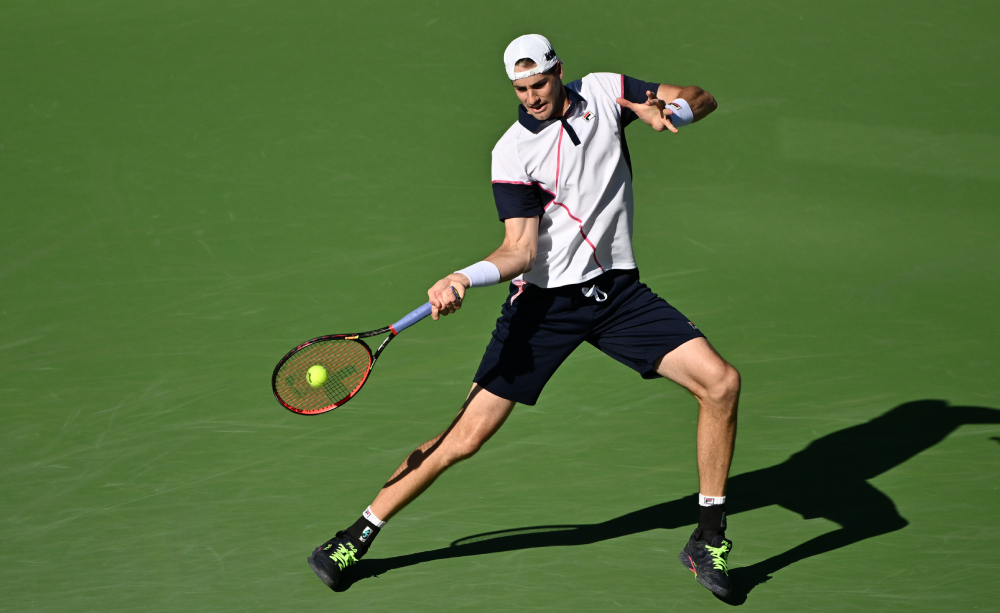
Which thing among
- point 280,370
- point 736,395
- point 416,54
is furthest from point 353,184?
point 736,395

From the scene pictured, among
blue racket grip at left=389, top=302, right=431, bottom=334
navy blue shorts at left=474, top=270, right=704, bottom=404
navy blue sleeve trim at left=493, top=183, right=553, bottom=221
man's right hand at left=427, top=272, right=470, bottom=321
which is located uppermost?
navy blue sleeve trim at left=493, top=183, right=553, bottom=221

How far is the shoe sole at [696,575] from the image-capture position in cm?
366

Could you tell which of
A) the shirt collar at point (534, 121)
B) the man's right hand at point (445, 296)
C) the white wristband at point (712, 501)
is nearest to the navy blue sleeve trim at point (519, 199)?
the shirt collar at point (534, 121)

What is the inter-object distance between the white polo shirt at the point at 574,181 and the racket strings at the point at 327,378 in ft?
2.53

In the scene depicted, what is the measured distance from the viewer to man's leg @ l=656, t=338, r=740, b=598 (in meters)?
3.72

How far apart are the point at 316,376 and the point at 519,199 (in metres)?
1.01

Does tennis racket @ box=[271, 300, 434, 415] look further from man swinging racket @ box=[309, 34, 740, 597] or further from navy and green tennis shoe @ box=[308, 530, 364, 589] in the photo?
navy and green tennis shoe @ box=[308, 530, 364, 589]

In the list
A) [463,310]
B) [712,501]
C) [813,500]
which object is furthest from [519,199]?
[463,310]

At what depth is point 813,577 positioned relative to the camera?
3832mm

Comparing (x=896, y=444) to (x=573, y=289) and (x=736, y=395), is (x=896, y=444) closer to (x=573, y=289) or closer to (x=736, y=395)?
(x=736, y=395)

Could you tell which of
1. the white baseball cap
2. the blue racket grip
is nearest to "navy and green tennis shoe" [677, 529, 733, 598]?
the blue racket grip

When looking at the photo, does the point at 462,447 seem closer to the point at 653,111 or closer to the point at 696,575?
the point at 696,575

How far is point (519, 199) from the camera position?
384 centimetres

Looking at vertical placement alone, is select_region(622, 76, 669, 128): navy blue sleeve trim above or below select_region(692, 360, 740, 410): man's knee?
above
